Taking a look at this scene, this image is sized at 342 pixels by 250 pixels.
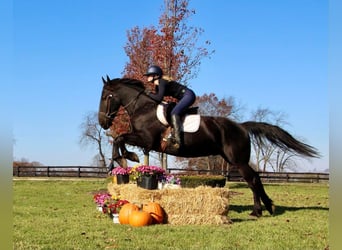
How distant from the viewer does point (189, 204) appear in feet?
25.7

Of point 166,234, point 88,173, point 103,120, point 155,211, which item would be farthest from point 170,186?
point 88,173

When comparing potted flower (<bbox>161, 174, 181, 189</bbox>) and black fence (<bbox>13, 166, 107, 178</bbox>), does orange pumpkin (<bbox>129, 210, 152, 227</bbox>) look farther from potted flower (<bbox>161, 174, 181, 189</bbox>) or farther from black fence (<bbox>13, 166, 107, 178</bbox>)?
black fence (<bbox>13, 166, 107, 178</bbox>)

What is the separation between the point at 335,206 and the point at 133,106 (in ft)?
21.0

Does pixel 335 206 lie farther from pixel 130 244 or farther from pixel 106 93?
pixel 106 93

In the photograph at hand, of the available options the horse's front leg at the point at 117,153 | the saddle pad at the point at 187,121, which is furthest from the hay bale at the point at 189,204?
the saddle pad at the point at 187,121

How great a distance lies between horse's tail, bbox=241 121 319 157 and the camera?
9.11 metres

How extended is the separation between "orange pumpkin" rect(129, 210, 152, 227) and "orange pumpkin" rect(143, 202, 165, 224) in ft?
0.54

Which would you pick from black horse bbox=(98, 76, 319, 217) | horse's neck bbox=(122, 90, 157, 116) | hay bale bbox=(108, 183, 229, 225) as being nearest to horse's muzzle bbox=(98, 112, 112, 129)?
black horse bbox=(98, 76, 319, 217)

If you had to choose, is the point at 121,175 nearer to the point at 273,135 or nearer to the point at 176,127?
the point at 176,127

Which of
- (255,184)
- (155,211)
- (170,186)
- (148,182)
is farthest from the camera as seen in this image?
(255,184)

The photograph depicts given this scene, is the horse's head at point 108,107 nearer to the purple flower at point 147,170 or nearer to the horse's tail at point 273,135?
the purple flower at point 147,170

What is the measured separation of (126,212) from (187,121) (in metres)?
2.14

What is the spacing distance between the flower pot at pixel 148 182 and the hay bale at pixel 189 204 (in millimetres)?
206

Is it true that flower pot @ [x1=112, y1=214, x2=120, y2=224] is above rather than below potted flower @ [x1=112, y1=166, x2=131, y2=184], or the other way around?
below
